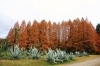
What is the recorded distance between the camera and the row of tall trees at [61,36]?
2045 inches

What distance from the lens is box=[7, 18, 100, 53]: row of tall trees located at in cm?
5194

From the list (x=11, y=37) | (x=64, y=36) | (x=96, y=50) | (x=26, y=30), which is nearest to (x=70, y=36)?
(x=64, y=36)

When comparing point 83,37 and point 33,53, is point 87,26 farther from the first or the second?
point 33,53

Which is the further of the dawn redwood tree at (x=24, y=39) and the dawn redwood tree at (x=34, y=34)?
the dawn redwood tree at (x=34, y=34)

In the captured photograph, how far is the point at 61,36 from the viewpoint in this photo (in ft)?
190

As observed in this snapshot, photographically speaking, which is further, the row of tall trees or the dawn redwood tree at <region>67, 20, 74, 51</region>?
the dawn redwood tree at <region>67, 20, 74, 51</region>

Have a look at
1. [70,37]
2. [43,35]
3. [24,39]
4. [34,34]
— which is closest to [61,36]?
[70,37]

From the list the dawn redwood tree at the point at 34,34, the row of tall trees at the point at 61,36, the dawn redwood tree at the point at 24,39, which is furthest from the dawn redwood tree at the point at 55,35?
the dawn redwood tree at the point at 24,39

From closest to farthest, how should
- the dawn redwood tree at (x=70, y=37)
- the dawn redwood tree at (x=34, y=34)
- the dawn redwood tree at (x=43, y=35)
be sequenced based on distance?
the dawn redwood tree at (x=43, y=35), the dawn redwood tree at (x=34, y=34), the dawn redwood tree at (x=70, y=37)

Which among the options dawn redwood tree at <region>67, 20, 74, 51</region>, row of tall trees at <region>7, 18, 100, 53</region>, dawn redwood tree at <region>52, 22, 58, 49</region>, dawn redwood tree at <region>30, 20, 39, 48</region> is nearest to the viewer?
dawn redwood tree at <region>30, 20, 39, 48</region>

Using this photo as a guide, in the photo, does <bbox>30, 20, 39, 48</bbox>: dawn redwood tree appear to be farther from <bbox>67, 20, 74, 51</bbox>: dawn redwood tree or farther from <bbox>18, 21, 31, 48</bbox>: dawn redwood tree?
<bbox>67, 20, 74, 51</bbox>: dawn redwood tree

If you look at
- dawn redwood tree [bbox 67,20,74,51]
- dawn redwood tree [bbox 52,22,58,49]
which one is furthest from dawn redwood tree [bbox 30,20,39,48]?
dawn redwood tree [bbox 67,20,74,51]

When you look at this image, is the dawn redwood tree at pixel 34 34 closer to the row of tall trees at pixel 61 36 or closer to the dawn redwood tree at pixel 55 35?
the row of tall trees at pixel 61 36

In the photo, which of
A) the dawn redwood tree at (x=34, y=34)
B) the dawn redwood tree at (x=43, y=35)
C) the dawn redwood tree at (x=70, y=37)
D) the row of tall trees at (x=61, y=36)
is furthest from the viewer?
the dawn redwood tree at (x=70, y=37)
